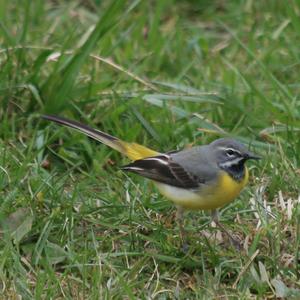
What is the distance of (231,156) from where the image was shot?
6.09 meters

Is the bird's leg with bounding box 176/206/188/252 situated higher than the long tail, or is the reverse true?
the long tail

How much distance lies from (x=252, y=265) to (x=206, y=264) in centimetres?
30

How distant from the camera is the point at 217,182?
596cm

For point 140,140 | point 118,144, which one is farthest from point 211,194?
point 140,140

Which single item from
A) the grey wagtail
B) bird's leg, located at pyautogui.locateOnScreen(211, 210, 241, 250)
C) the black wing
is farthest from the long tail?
bird's leg, located at pyautogui.locateOnScreen(211, 210, 241, 250)

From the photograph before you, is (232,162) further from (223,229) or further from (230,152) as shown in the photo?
(223,229)

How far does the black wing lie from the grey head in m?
0.19

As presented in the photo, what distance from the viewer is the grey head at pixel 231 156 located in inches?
238

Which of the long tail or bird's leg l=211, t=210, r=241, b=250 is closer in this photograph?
bird's leg l=211, t=210, r=241, b=250

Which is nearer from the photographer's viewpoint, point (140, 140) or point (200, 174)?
point (200, 174)

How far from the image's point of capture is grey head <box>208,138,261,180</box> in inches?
238

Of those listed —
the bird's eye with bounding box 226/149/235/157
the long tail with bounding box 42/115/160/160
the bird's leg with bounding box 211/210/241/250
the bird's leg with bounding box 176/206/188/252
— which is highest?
the bird's eye with bounding box 226/149/235/157

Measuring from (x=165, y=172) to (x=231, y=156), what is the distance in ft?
1.39

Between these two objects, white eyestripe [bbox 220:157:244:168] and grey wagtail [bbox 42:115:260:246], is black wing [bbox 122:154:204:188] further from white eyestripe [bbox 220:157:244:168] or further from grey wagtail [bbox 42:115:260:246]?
white eyestripe [bbox 220:157:244:168]
